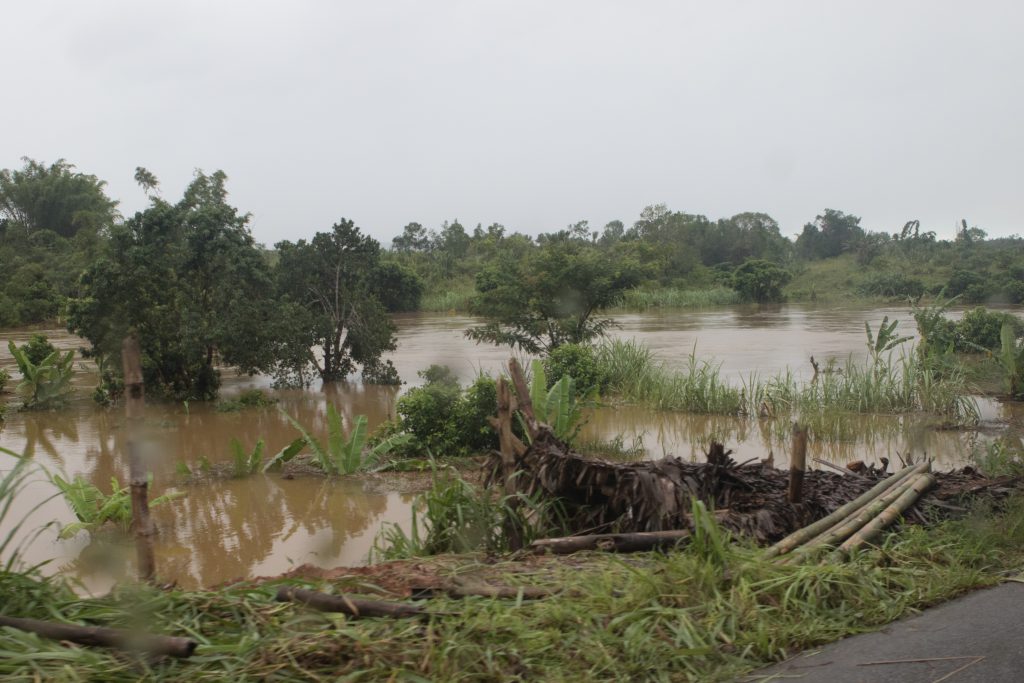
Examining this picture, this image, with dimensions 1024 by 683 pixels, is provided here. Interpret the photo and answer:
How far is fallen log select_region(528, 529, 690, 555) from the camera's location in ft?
13.4

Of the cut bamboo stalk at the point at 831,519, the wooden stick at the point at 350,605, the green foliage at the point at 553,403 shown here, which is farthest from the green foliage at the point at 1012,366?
the wooden stick at the point at 350,605

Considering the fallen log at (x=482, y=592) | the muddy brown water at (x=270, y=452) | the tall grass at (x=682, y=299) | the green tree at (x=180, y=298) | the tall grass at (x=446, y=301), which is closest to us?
the fallen log at (x=482, y=592)

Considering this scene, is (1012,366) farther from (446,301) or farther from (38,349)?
(446,301)

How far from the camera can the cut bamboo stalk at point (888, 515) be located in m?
3.93

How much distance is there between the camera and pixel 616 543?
411 centimetres

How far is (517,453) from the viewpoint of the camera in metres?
5.44

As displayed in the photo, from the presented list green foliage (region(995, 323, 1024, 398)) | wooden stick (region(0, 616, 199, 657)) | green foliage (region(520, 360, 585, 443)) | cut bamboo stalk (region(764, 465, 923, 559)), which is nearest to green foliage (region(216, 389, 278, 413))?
green foliage (region(520, 360, 585, 443))

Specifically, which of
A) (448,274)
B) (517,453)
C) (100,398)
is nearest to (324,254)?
(100,398)

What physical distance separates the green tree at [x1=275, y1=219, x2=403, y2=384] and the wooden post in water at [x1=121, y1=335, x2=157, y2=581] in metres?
12.0

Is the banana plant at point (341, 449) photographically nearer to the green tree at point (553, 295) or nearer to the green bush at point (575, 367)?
the green bush at point (575, 367)

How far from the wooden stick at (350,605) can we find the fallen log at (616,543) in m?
1.20

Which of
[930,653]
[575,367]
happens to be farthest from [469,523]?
[575,367]

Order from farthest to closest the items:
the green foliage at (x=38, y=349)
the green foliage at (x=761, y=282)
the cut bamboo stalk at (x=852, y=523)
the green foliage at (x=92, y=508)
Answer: the green foliage at (x=761, y=282), the green foliage at (x=38, y=349), the green foliage at (x=92, y=508), the cut bamboo stalk at (x=852, y=523)

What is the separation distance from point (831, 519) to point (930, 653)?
1.30 meters
